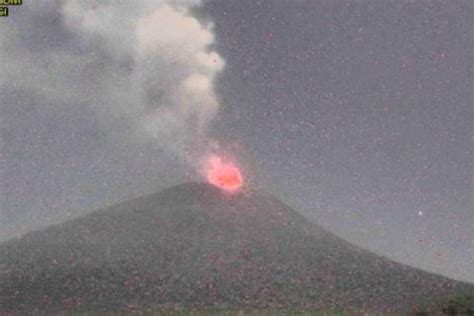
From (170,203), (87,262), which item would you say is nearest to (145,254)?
(87,262)

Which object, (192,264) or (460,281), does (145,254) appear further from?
(460,281)

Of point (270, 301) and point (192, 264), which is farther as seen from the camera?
point (192, 264)

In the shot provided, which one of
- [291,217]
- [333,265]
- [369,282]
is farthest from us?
[291,217]

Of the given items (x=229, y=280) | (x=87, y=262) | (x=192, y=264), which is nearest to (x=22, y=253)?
(x=87, y=262)

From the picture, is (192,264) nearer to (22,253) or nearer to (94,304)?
(94,304)

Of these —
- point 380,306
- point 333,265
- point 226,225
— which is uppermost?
point 226,225

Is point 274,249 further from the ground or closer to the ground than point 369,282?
further from the ground

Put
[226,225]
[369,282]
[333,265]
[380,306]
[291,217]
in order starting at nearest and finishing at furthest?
[380,306] < [369,282] < [333,265] < [226,225] < [291,217]
